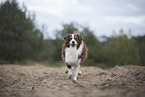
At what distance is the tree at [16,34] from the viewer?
21.1m

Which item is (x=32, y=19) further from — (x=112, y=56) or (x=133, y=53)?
(x=133, y=53)

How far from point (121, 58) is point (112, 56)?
161 centimetres

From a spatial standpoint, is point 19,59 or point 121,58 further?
point 121,58

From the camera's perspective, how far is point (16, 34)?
21.8m

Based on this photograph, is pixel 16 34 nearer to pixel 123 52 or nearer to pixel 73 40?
pixel 123 52

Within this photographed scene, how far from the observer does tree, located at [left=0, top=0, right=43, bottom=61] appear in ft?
→ 69.1

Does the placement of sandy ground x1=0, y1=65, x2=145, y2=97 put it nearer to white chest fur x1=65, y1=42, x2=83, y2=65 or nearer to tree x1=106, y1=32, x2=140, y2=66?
white chest fur x1=65, y1=42, x2=83, y2=65

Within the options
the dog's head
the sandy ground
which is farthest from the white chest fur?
the sandy ground

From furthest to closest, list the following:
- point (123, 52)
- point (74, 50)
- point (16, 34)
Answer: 1. point (123, 52)
2. point (16, 34)
3. point (74, 50)

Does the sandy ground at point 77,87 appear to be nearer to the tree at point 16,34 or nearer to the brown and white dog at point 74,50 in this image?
the brown and white dog at point 74,50

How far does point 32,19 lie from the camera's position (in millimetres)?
23453

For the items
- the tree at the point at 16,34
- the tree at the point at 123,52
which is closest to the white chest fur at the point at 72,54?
the tree at the point at 16,34

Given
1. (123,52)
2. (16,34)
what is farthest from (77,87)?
(123,52)

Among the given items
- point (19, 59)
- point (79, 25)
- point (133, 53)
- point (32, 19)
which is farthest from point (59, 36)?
point (133, 53)
